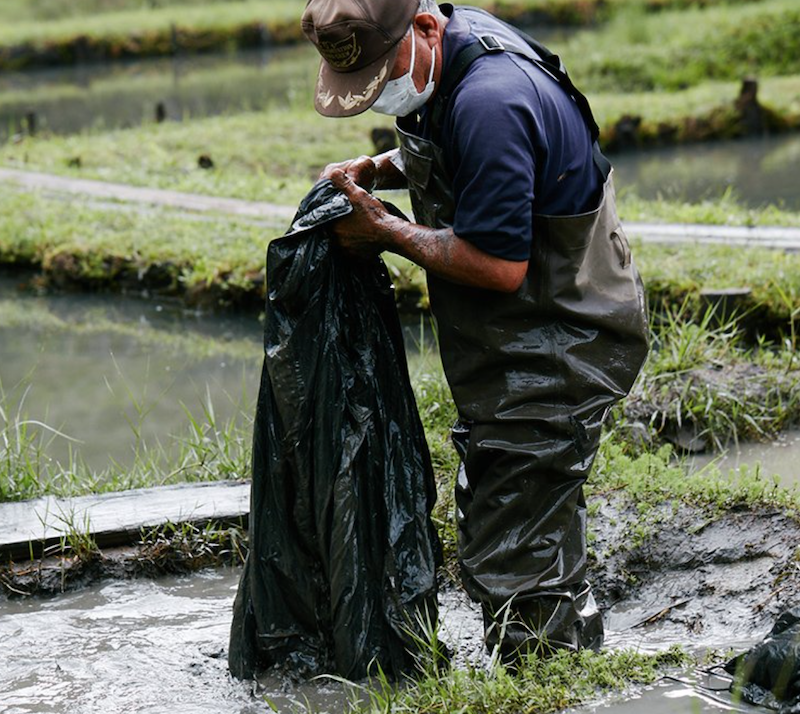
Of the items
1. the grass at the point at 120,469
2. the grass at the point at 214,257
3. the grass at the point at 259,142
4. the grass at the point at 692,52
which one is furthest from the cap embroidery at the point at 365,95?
the grass at the point at 692,52

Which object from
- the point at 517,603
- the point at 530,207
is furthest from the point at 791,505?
the point at 530,207

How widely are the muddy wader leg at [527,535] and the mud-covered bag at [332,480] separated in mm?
231

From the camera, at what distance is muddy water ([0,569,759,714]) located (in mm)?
3674

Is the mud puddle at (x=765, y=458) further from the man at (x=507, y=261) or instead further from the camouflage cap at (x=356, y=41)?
the camouflage cap at (x=356, y=41)

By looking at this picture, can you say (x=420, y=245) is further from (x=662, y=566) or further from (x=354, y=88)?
(x=662, y=566)

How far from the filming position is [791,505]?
428 cm

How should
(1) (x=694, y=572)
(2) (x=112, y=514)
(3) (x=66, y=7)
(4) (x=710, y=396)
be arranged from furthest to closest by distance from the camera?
(3) (x=66, y=7)
(4) (x=710, y=396)
(2) (x=112, y=514)
(1) (x=694, y=572)

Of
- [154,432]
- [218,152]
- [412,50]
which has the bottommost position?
[154,432]

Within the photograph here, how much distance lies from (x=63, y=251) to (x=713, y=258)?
470cm

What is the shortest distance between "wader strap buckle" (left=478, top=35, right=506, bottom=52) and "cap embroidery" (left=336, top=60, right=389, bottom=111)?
268 millimetres

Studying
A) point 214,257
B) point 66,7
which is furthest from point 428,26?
point 66,7

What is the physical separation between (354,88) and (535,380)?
0.92 m

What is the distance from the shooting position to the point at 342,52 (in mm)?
3332

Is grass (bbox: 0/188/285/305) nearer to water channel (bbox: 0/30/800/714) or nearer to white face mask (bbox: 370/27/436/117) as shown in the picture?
water channel (bbox: 0/30/800/714)
